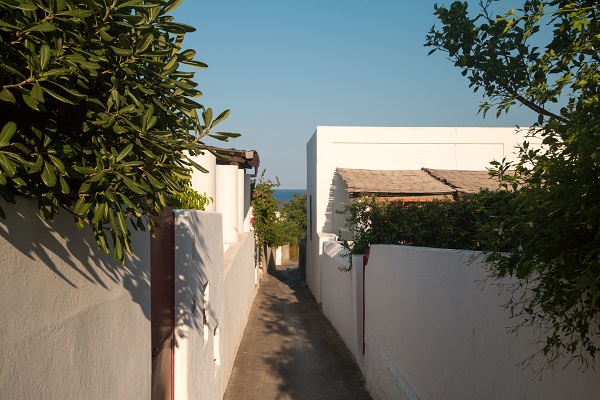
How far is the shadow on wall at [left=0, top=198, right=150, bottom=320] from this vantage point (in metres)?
2.55

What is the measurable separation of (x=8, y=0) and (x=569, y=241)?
2582mm

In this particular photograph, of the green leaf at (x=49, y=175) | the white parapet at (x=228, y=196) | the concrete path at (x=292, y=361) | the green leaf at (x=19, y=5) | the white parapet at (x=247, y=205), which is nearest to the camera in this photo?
the green leaf at (x=19, y=5)

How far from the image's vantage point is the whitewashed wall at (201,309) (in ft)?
21.5

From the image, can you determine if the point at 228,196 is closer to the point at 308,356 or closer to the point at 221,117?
the point at 308,356

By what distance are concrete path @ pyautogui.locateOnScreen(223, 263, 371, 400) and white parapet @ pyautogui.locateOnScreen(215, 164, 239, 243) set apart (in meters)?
2.73

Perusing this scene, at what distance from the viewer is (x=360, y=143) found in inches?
853

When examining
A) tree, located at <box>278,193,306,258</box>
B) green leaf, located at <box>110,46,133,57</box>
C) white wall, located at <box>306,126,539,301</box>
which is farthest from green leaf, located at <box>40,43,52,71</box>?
tree, located at <box>278,193,306,258</box>

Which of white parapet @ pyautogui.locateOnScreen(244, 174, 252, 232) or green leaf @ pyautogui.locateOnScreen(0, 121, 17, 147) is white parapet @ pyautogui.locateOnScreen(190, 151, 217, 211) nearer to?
white parapet @ pyautogui.locateOnScreen(244, 174, 252, 232)

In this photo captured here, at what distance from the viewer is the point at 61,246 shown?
9.82 ft

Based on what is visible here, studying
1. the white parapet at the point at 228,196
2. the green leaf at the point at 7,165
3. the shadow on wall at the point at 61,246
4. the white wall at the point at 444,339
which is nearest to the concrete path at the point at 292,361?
the white wall at the point at 444,339

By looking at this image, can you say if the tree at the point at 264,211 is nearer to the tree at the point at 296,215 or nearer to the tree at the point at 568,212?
the tree at the point at 296,215

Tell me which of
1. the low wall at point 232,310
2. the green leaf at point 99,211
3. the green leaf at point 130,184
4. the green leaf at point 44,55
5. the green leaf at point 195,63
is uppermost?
the green leaf at point 195,63

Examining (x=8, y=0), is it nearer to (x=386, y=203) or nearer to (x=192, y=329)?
(x=192, y=329)

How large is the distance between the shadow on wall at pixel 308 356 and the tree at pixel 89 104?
8.00 m
